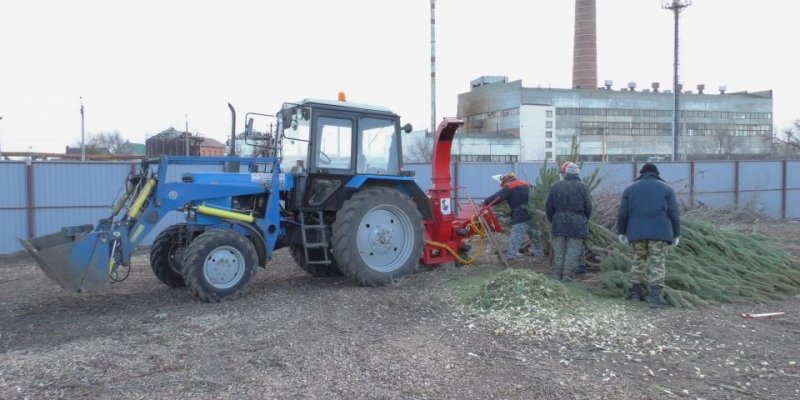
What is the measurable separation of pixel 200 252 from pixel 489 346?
10.6ft

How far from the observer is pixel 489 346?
5.35 m

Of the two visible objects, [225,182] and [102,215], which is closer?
[225,182]

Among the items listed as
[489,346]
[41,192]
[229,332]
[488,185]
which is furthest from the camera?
[488,185]

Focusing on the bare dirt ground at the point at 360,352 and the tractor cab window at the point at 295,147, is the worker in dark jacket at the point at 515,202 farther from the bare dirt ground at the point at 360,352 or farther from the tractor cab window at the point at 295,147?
the tractor cab window at the point at 295,147

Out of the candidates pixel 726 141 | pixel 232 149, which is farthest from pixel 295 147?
pixel 726 141

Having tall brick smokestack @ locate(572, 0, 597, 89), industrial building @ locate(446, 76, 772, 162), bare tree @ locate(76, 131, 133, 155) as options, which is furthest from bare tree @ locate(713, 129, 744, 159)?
bare tree @ locate(76, 131, 133, 155)

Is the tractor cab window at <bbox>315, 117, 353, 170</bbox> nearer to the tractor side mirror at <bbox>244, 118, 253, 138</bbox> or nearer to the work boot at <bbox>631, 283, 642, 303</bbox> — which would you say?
the tractor side mirror at <bbox>244, 118, 253, 138</bbox>

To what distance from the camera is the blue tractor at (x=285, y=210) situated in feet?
22.0

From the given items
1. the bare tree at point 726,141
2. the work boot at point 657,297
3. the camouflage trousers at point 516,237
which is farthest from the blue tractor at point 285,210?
the bare tree at point 726,141

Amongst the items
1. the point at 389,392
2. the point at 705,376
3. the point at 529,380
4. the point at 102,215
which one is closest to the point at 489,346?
the point at 529,380

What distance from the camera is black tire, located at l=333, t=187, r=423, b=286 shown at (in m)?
7.55

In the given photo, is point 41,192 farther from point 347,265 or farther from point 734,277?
point 734,277

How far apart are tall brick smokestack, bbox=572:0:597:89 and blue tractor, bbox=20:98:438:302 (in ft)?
165

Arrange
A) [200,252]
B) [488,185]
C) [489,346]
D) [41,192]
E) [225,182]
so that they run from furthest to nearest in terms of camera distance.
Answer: [488,185] < [41,192] < [225,182] < [200,252] < [489,346]
